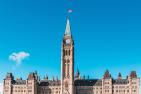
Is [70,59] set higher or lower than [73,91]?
higher

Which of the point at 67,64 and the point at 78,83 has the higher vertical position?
the point at 67,64

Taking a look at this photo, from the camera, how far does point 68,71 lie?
194375 millimetres

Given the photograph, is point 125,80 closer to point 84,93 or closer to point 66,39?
point 84,93

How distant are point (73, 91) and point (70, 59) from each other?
14.7m

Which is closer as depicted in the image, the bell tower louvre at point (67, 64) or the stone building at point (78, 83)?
the stone building at point (78, 83)

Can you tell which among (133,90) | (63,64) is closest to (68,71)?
(63,64)

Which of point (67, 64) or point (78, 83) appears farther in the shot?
point (78, 83)

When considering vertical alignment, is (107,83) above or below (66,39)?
below

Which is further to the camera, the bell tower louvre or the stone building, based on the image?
the bell tower louvre

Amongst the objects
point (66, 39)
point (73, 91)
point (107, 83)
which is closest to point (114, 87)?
point (107, 83)

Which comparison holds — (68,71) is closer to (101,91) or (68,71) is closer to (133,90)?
(101,91)

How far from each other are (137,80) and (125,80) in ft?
22.3

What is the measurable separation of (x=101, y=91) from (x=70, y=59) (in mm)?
20355

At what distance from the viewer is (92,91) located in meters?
196
